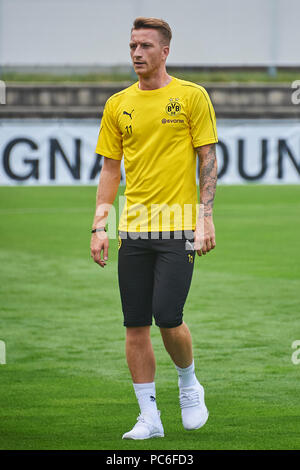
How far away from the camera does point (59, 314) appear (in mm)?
9625

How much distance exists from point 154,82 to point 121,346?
10.6 feet

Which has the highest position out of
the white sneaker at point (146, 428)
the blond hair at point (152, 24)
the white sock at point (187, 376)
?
the blond hair at point (152, 24)

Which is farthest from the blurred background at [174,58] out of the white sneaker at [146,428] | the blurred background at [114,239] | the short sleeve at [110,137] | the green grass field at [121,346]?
the white sneaker at [146,428]

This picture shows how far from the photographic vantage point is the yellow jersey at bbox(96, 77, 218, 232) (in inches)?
220

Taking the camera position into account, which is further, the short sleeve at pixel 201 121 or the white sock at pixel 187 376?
the white sock at pixel 187 376

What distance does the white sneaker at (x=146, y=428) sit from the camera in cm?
564

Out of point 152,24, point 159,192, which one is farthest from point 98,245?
point 152,24

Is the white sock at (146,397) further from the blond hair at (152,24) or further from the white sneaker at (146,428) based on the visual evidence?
the blond hair at (152,24)

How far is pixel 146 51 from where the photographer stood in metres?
5.59

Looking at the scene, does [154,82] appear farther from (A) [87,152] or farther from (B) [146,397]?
(A) [87,152]

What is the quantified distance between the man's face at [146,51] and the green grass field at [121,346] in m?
1.98

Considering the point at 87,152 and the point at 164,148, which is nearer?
the point at 164,148

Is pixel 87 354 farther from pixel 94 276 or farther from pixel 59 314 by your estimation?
pixel 94 276

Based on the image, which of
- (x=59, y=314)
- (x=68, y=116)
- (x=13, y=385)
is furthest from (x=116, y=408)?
(x=68, y=116)
